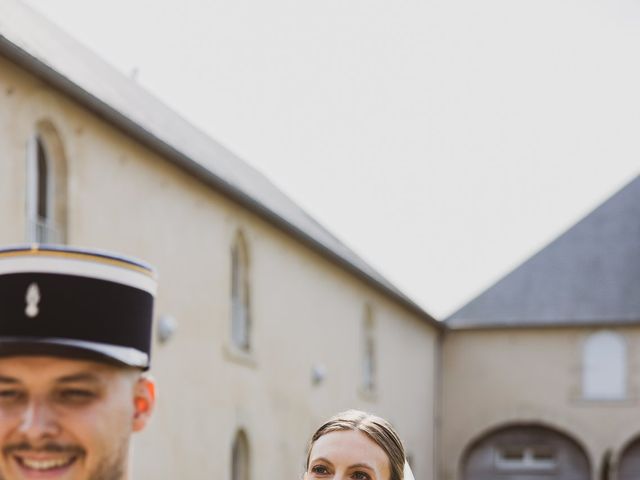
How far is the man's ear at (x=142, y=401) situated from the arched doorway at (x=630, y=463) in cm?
2420

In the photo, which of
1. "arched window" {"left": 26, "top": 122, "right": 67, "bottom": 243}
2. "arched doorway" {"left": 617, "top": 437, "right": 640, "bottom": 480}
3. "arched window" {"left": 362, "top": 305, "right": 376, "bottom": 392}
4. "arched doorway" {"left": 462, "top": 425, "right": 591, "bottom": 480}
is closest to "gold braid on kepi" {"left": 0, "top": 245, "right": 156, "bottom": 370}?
"arched window" {"left": 26, "top": 122, "right": 67, "bottom": 243}

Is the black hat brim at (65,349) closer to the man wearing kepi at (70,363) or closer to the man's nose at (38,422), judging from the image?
the man wearing kepi at (70,363)

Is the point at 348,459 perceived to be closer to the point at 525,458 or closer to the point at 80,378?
the point at 80,378

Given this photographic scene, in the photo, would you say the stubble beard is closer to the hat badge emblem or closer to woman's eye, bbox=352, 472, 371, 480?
the hat badge emblem

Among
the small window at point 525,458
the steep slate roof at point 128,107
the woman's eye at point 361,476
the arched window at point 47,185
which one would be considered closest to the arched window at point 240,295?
the steep slate roof at point 128,107

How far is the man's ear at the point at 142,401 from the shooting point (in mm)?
2578

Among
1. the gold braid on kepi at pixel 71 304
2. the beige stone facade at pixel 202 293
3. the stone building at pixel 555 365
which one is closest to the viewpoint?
the gold braid on kepi at pixel 71 304

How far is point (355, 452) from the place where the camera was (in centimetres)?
308

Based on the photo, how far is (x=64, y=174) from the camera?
470 inches

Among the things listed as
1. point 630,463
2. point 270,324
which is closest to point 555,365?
point 630,463

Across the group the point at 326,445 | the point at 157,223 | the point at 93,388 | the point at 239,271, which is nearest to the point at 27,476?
the point at 93,388

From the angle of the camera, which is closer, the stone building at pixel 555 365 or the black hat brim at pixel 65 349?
the black hat brim at pixel 65 349

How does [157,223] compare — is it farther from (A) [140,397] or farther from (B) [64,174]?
(A) [140,397]

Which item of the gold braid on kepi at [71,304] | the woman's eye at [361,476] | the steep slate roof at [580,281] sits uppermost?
the steep slate roof at [580,281]
